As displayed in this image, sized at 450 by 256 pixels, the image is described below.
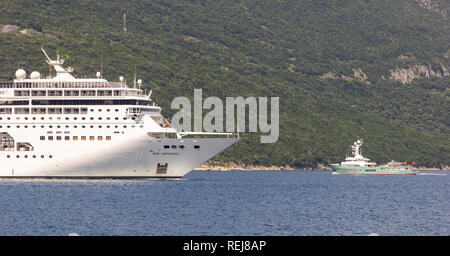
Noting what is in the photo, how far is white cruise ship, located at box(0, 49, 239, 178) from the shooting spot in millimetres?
66812

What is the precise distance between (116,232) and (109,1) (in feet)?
553

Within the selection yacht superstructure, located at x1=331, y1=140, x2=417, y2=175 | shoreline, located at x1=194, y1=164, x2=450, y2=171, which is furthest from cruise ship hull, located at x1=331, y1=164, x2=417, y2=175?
shoreline, located at x1=194, y1=164, x2=450, y2=171

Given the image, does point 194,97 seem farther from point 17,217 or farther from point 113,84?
point 17,217

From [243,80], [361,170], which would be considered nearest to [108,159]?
[361,170]

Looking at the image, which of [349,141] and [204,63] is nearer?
[349,141]

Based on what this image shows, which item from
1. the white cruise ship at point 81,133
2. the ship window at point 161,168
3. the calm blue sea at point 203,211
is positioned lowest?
the calm blue sea at point 203,211

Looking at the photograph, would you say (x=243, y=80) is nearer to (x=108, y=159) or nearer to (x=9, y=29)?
(x=9, y=29)

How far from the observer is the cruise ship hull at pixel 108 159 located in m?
67.1

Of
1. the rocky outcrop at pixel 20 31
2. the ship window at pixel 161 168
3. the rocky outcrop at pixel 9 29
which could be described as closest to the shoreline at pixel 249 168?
the rocky outcrop at pixel 20 31

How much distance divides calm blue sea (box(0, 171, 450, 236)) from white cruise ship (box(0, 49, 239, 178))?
4.75m

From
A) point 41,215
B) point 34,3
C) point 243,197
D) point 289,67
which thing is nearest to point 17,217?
point 41,215

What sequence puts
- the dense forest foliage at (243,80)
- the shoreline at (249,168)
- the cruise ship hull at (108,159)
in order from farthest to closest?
the dense forest foliage at (243,80)
the shoreline at (249,168)
the cruise ship hull at (108,159)

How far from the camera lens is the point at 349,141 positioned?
142750 millimetres

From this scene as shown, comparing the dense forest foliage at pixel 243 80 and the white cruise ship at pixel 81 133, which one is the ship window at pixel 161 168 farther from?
the dense forest foliage at pixel 243 80
